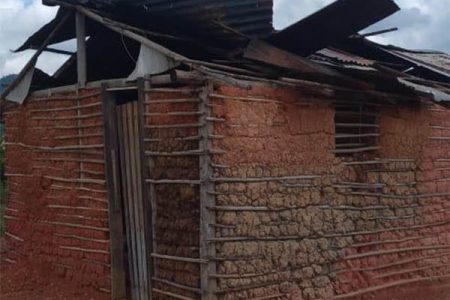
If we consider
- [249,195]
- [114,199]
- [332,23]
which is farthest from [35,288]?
[332,23]

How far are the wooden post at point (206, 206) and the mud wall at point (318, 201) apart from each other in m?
0.07

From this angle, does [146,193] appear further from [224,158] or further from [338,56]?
[338,56]

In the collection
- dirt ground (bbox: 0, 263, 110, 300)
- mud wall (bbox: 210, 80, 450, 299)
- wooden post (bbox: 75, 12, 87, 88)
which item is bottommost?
dirt ground (bbox: 0, 263, 110, 300)

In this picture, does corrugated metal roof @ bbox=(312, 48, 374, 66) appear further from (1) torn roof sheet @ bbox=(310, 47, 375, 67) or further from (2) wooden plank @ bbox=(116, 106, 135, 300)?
(2) wooden plank @ bbox=(116, 106, 135, 300)

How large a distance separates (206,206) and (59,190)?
2767 mm

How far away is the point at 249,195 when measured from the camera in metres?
6.60

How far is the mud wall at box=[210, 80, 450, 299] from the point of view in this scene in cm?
648

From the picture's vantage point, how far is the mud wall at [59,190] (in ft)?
25.1

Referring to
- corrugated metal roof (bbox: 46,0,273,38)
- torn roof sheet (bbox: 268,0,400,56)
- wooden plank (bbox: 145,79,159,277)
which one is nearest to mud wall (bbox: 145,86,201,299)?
wooden plank (bbox: 145,79,159,277)

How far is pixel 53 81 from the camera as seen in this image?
29.0 ft

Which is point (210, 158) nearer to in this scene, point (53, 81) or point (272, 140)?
point (272, 140)

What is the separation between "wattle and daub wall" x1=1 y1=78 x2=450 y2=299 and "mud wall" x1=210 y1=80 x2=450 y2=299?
16 millimetres

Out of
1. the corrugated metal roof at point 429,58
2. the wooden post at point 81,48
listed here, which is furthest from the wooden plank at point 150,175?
the corrugated metal roof at point 429,58

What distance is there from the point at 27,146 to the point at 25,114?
0.44 m
